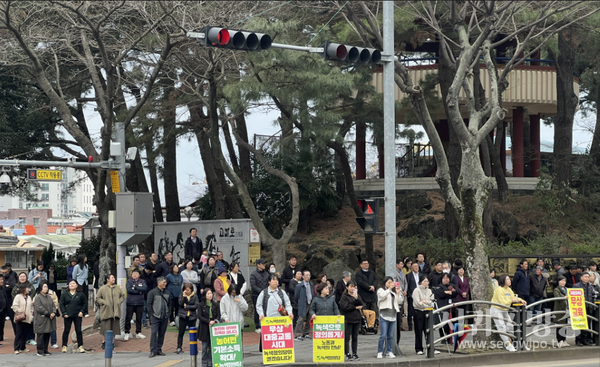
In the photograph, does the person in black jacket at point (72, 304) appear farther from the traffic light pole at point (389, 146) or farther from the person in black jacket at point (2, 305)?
the traffic light pole at point (389, 146)

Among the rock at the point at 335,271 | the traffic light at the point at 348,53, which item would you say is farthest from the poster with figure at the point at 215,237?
the traffic light at the point at 348,53

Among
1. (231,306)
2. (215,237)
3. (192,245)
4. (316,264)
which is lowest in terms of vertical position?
(316,264)

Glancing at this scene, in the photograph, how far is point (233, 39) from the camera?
468 inches

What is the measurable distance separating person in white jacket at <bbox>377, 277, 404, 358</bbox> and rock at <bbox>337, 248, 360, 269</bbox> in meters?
12.6

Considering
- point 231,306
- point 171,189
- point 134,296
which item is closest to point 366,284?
point 231,306

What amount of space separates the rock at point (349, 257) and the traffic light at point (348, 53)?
46.5 feet

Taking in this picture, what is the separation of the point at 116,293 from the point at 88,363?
1.68m

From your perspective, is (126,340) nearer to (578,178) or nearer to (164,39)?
(164,39)

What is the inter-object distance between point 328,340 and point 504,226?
53.7 ft

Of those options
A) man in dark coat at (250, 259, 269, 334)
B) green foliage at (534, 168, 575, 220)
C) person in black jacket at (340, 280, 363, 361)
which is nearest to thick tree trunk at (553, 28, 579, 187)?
green foliage at (534, 168, 575, 220)

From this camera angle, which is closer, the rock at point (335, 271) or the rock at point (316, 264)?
the rock at point (335, 271)

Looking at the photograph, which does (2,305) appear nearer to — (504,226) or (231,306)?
(231,306)

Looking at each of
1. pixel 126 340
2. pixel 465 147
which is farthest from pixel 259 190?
pixel 465 147

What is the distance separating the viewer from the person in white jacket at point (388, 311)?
45.3 ft
